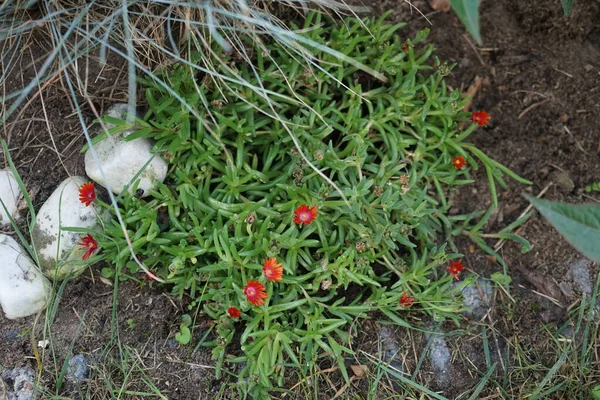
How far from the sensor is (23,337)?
240cm

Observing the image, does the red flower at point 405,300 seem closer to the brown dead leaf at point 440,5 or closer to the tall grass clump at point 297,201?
the tall grass clump at point 297,201

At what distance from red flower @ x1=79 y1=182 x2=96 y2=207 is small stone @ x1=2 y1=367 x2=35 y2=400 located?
67cm

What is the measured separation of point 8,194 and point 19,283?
0.37 m

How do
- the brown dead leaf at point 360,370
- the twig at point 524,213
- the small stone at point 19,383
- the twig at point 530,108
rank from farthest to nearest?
the twig at point 530,108 < the twig at point 524,213 < the brown dead leaf at point 360,370 < the small stone at point 19,383

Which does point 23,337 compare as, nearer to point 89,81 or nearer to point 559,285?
point 89,81

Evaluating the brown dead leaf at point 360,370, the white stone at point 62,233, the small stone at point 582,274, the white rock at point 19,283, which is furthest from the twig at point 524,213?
the white rock at point 19,283

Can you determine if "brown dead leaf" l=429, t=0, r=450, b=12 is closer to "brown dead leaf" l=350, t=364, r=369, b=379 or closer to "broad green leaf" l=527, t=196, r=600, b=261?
"brown dead leaf" l=350, t=364, r=369, b=379

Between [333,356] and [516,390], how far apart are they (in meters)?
0.75

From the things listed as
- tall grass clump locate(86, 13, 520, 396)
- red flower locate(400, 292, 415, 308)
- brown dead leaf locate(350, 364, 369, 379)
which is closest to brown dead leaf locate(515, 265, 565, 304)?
tall grass clump locate(86, 13, 520, 396)

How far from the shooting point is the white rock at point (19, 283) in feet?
7.77

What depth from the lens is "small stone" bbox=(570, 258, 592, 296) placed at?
2715 mm

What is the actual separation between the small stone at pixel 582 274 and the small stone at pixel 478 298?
387 mm

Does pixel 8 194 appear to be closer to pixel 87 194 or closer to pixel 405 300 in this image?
pixel 87 194

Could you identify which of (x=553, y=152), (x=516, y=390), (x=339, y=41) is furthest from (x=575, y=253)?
(x=339, y=41)
